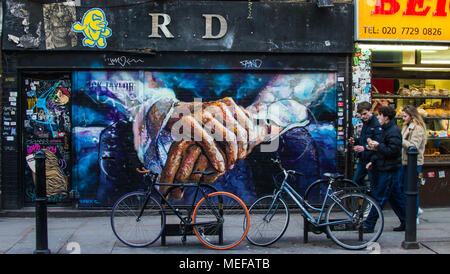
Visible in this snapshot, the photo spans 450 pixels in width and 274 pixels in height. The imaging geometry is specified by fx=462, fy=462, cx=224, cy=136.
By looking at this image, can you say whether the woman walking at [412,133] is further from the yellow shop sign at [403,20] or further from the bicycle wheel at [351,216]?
the yellow shop sign at [403,20]

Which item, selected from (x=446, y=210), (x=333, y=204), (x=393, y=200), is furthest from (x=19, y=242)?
(x=446, y=210)

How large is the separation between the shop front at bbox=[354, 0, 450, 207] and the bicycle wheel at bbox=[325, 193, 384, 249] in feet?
9.84

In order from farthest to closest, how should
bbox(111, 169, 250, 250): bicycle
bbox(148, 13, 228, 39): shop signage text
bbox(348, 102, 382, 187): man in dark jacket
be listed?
bbox(148, 13, 228, 39): shop signage text
bbox(348, 102, 382, 187): man in dark jacket
bbox(111, 169, 250, 250): bicycle

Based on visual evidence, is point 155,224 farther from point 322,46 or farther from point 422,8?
point 422,8

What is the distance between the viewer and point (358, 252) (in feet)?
20.2

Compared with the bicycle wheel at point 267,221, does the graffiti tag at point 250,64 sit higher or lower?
higher

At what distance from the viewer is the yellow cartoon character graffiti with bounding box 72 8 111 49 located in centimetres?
823

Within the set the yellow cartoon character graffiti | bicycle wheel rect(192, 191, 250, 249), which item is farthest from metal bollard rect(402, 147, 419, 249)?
the yellow cartoon character graffiti

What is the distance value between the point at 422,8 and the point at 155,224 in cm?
640

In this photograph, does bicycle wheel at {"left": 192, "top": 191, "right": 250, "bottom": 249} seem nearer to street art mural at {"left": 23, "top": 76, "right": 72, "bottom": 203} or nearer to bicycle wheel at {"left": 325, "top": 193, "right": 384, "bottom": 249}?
bicycle wheel at {"left": 325, "top": 193, "right": 384, "bottom": 249}

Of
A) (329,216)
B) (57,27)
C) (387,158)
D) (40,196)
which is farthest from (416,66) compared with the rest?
(40,196)

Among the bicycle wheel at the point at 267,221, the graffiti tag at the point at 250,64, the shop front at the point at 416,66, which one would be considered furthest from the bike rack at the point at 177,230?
the shop front at the point at 416,66

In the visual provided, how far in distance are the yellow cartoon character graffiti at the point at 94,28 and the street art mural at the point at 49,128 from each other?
0.86 m

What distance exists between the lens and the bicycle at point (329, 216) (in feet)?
20.4
